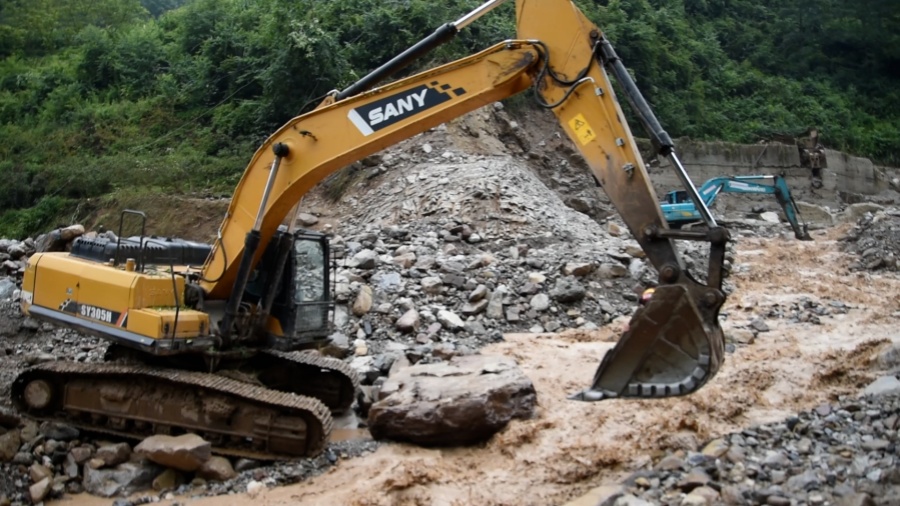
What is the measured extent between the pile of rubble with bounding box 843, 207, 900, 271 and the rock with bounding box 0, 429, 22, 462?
1237 cm

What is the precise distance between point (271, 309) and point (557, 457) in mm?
2599

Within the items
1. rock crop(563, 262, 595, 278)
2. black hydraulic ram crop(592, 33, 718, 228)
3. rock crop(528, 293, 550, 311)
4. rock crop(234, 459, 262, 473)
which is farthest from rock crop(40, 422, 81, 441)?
rock crop(563, 262, 595, 278)

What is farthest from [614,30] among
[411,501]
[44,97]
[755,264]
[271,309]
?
[411,501]

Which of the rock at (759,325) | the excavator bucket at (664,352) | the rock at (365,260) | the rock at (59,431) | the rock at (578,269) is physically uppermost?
the excavator bucket at (664,352)

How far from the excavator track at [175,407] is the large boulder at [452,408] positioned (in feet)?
1.57

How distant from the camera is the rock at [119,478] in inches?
217

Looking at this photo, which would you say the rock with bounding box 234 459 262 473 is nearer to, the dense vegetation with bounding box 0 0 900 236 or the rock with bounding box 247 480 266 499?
the rock with bounding box 247 480 266 499

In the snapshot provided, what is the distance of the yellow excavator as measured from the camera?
4.74m

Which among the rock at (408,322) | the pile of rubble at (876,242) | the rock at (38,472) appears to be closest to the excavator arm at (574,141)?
the rock at (38,472)

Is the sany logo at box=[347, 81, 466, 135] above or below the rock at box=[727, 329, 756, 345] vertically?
above

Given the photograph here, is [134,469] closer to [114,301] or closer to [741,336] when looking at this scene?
[114,301]

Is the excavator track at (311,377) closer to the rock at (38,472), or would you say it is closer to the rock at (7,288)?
the rock at (38,472)

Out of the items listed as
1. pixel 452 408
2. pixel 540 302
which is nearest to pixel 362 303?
pixel 540 302

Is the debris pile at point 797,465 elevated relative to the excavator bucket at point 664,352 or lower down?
lower down
